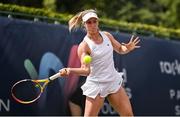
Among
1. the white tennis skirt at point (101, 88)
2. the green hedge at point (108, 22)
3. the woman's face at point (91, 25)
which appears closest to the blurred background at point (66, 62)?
the green hedge at point (108, 22)

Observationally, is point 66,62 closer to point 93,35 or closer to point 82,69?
point 93,35

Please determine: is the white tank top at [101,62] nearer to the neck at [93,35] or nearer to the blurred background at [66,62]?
the neck at [93,35]

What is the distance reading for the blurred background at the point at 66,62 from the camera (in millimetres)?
9445

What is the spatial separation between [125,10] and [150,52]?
12186 mm

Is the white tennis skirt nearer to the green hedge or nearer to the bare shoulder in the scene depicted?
the bare shoulder

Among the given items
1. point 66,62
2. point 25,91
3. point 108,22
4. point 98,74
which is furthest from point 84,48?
point 108,22

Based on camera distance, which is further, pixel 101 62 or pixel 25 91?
pixel 25 91

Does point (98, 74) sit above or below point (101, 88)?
above

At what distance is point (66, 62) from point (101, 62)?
353 cm

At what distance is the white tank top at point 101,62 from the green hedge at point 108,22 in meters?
3.31

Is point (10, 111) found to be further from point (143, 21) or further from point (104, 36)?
point (143, 21)

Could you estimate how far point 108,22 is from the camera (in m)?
12.3

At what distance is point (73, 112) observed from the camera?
10.4 metres

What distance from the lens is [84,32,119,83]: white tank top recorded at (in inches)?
271
